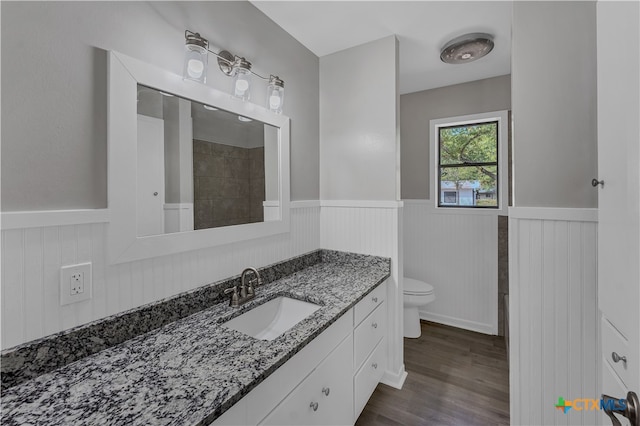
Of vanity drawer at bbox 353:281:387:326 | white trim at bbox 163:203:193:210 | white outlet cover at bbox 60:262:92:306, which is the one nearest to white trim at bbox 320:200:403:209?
vanity drawer at bbox 353:281:387:326

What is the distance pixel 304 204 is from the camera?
2.05 metres

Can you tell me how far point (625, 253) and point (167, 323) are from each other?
1.48m

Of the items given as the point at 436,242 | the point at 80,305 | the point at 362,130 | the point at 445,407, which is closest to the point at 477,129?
the point at 436,242

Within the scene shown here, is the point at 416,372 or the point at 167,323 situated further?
the point at 416,372

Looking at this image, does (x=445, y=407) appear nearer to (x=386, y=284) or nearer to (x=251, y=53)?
(x=386, y=284)

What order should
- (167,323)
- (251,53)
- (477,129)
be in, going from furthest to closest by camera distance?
1. (477,129)
2. (251,53)
3. (167,323)

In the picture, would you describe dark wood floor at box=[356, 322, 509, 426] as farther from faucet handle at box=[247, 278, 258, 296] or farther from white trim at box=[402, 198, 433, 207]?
white trim at box=[402, 198, 433, 207]

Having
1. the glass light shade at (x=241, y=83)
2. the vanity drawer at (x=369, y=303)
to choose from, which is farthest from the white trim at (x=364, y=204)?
the glass light shade at (x=241, y=83)

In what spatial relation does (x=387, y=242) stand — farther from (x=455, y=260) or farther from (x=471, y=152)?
(x=471, y=152)

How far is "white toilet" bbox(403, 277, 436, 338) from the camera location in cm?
252

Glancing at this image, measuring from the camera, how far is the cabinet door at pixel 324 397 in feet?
3.27

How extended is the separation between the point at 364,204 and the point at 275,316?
1.00m

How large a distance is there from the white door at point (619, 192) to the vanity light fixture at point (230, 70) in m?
1.39

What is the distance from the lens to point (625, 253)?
65 centimetres
